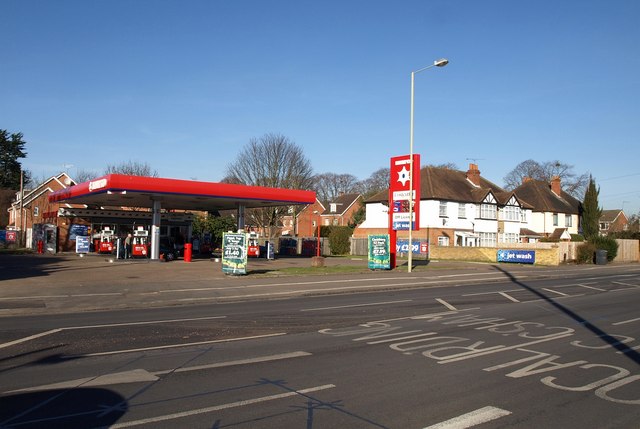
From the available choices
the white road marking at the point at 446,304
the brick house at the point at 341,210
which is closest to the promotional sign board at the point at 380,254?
the white road marking at the point at 446,304

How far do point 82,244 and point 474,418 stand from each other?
1516 inches

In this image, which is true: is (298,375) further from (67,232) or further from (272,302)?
(67,232)

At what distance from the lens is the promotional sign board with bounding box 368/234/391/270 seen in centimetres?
2966

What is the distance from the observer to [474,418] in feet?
18.8

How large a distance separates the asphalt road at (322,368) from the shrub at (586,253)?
3193cm

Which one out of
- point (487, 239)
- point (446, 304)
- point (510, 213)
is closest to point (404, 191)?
point (446, 304)

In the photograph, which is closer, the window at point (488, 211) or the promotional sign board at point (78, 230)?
the promotional sign board at point (78, 230)

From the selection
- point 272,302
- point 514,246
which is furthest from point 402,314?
point 514,246

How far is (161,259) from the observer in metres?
32.8

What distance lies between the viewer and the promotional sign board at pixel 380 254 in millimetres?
29656

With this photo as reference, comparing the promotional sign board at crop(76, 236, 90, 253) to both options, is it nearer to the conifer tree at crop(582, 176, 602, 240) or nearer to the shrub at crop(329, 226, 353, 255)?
the shrub at crop(329, 226, 353, 255)

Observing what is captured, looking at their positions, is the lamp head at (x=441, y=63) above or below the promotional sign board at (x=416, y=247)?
above

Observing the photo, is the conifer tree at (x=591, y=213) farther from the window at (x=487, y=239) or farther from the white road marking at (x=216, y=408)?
the white road marking at (x=216, y=408)

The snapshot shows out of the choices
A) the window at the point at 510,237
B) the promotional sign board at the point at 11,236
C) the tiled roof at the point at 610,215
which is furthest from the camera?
the tiled roof at the point at 610,215
